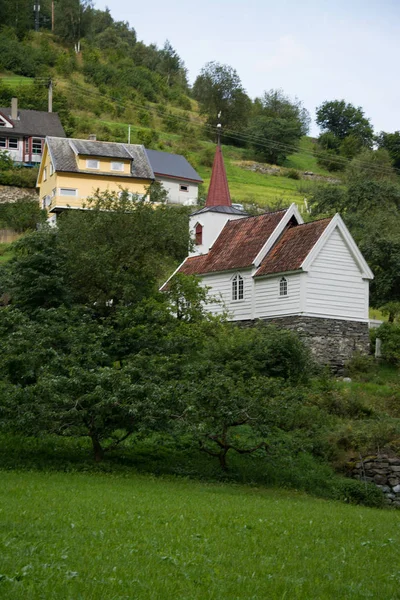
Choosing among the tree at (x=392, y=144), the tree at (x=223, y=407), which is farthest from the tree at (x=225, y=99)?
the tree at (x=223, y=407)

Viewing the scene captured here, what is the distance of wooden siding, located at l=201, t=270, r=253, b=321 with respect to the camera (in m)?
44.2

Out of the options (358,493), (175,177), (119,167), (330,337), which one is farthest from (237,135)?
(358,493)

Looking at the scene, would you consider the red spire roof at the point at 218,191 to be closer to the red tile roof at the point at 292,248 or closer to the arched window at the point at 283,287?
the red tile roof at the point at 292,248

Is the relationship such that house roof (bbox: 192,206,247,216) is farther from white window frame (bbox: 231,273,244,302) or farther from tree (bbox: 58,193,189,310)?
tree (bbox: 58,193,189,310)

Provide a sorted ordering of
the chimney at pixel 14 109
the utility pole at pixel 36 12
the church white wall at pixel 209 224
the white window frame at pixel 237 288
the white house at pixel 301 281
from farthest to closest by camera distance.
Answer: the utility pole at pixel 36 12 → the chimney at pixel 14 109 → the church white wall at pixel 209 224 → the white window frame at pixel 237 288 → the white house at pixel 301 281

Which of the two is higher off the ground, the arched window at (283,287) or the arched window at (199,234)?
the arched window at (199,234)

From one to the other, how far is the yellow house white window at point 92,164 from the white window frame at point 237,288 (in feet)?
101

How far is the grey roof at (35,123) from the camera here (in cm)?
8756

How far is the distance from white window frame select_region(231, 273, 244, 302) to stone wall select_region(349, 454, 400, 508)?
16918mm

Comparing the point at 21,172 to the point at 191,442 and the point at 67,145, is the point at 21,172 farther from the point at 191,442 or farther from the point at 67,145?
the point at 191,442

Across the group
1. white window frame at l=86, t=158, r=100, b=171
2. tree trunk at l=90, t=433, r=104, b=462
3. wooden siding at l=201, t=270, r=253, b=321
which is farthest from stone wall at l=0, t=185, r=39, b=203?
tree trunk at l=90, t=433, r=104, b=462

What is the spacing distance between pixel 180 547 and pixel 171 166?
7644cm

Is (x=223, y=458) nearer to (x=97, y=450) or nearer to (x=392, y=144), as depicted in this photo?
(x=97, y=450)

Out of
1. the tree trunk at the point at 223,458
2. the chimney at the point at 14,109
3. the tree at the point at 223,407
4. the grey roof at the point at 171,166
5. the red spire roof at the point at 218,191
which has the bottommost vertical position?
the tree trunk at the point at 223,458
